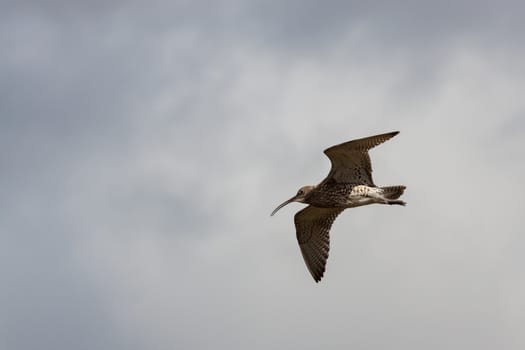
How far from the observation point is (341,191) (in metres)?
23.9

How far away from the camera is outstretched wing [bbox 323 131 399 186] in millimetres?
22344

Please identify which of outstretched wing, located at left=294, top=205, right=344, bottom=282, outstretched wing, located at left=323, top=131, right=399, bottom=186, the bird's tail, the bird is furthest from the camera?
outstretched wing, located at left=294, top=205, right=344, bottom=282

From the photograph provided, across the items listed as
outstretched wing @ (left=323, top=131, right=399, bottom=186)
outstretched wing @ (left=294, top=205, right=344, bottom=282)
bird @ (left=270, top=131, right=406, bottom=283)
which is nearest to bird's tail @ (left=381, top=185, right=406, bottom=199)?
bird @ (left=270, top=131, right=406, bottom=283)

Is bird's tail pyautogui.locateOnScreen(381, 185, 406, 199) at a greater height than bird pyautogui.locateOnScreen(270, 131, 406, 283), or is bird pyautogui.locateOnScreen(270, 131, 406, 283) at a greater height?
bird pyautogui.locateOnScreen(270, 131, 406, 283)

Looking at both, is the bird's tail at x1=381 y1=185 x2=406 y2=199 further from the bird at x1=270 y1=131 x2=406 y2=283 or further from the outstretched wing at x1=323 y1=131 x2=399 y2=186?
the outstretched wing at x1=323 y1=131 x2=399 y2=186

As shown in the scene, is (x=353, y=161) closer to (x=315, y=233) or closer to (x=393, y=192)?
(x=393, y=192)

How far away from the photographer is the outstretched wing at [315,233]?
2561 centimetres

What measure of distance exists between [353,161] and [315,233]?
10.9 ft

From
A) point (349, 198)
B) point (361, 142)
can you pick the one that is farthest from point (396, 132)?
point (349, 198)

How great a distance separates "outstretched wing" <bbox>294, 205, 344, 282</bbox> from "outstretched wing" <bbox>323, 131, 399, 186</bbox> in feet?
6.07

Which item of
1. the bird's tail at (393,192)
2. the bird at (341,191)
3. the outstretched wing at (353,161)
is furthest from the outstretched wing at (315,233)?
the bird's tail at (393,192)

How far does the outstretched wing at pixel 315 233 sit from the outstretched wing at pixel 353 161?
1851 mm

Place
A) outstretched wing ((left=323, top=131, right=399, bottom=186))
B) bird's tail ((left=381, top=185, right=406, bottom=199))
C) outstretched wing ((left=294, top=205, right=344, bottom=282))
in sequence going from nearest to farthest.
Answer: outstretched wing ((left=323, top=131, right=399, bottom=186)), bird's tail ((left=381, top=185, right=406, bottom=199)), outstretched wing ((left=294, top=205, right=344, bottom=282))

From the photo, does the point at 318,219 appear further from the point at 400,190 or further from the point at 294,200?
the point at 400,190
